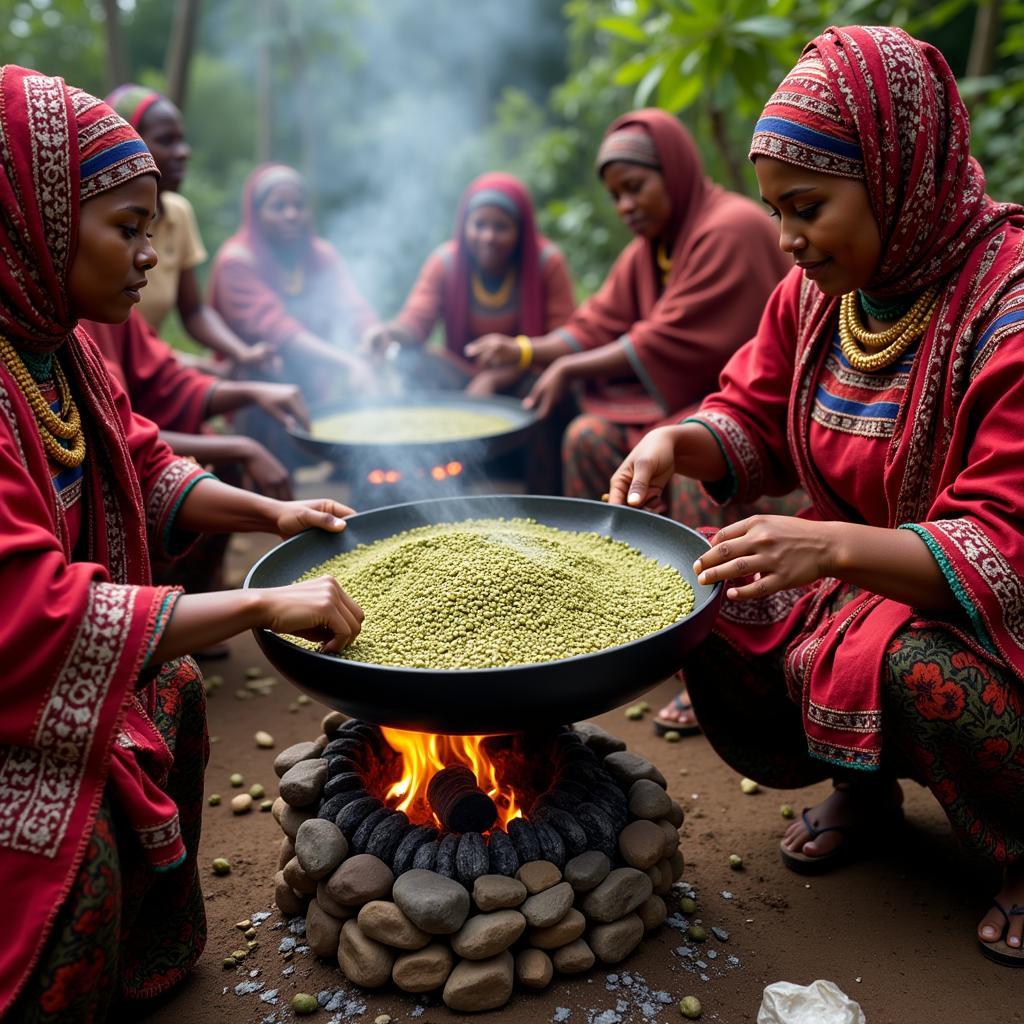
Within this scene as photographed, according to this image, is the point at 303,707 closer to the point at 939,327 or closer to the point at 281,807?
the point at 281,807

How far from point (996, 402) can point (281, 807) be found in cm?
185

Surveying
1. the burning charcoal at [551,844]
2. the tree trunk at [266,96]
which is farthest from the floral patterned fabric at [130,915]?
the tree trunk at [266,96]

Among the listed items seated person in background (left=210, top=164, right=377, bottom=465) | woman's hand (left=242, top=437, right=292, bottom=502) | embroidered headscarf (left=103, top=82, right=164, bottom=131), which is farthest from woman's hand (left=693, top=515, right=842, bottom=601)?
seated person in background (left=210, top=164, right=377, bottom=465)

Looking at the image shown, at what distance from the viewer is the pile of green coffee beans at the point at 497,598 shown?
6.18ft

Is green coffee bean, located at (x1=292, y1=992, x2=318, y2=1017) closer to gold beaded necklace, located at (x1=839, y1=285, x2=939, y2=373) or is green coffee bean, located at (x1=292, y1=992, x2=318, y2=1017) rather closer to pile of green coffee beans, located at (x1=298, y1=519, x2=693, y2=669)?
pile of green coffee beans, located at (x1=298, y1=519, x2=693, y2=669)

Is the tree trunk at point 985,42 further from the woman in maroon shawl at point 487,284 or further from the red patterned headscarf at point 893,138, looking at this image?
the red patterned headscarf at point 893,138

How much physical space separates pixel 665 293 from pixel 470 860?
2833 millimetres

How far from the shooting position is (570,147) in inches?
417

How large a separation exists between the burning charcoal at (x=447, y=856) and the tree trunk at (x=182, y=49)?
6147 mm

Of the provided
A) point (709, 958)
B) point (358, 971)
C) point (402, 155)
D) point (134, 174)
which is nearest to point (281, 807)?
point (358, 971)

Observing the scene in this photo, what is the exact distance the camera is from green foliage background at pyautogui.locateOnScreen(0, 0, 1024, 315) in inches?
179

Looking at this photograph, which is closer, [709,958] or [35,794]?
[35,794]

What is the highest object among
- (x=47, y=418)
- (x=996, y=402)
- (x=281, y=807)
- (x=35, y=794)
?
(x=996, y=402)

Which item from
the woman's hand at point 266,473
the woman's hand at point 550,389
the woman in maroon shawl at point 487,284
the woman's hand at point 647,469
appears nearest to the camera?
the woman's hand at point 647,469
